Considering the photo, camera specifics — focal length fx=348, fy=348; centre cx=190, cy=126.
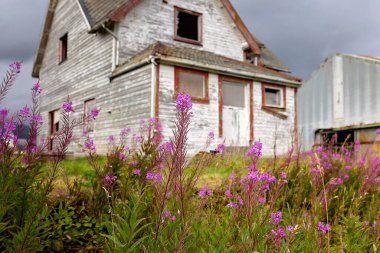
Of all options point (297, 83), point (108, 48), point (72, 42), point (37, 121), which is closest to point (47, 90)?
point (72, 42)

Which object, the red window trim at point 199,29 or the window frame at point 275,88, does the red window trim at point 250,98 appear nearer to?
the window frame at point 275,88

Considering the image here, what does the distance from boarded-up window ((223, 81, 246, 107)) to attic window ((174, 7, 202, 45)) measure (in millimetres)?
2583

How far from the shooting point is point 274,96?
14898 millimetres

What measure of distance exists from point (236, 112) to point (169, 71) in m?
3.37

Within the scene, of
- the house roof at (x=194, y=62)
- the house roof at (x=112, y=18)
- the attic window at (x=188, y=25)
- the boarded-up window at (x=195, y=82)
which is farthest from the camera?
the attic window at (x=188, y=25)

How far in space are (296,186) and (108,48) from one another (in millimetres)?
10238

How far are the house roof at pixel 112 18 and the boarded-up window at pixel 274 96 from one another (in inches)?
82.6

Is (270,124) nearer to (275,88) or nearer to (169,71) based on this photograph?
(275,88)

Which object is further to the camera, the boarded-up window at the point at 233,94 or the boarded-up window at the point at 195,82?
the boarded-up window at the point at 233,94

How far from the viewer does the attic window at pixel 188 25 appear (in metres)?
14.4

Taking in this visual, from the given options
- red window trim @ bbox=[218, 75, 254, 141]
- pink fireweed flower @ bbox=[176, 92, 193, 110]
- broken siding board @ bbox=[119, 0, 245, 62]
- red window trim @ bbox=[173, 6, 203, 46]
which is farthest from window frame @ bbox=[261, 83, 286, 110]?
pink fireweed flower @ bbox=[176, 92, 193, 110]

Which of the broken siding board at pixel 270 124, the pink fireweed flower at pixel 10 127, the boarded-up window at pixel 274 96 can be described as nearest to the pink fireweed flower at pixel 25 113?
the pink fireweed flower at pixel 10 127

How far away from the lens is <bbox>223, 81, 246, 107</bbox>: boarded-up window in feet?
43.5

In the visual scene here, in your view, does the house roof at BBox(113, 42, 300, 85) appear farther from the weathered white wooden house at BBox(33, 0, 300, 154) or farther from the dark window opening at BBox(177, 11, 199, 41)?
the dark window opening at BBox(177, 11, 199, 41)
